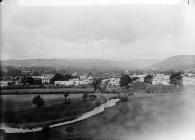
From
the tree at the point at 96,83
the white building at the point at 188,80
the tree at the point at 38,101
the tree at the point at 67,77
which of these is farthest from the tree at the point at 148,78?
the tree at the point at 38,101

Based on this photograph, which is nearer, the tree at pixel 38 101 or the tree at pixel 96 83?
the tree at pixel 38 101

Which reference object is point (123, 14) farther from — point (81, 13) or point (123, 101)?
point (123, 101)

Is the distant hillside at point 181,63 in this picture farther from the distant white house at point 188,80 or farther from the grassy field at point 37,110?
the grassy field at point 37,110

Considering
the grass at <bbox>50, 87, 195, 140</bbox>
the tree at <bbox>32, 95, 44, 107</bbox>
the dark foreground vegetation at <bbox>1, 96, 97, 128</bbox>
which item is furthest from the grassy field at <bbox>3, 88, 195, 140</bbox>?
the tree at <bbox>32, 95, 44, 107</bbox>

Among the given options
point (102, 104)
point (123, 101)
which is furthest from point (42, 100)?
point (123, 101)

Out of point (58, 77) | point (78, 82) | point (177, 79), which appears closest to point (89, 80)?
point (78, 82)

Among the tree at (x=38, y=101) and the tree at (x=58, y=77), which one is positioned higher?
the tree at (x=58, y=77)
